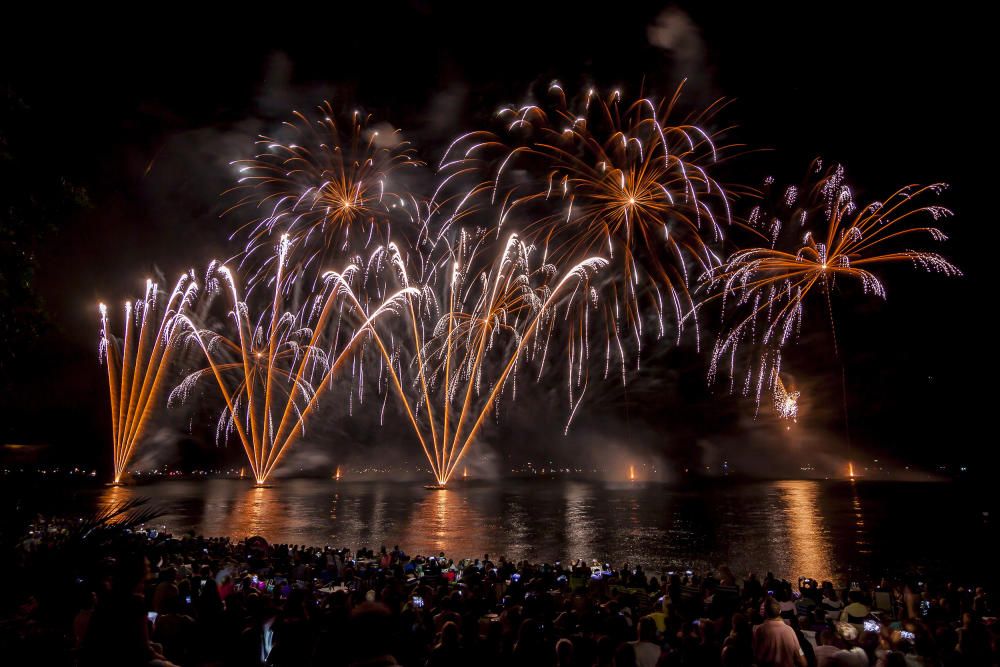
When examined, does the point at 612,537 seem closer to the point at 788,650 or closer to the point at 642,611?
the point at 642,611

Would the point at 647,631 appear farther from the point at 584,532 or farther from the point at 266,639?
the point at 584,532

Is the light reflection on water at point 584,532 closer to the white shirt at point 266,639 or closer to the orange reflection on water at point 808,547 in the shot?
the orange reflection on water at point 808,547

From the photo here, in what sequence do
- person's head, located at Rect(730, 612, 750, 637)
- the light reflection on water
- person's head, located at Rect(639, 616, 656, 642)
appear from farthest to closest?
the light reflection on water, person's head, located at Rect(639, 616, 656, 642), person's head, located at Rect(730, 612, 750, 637)

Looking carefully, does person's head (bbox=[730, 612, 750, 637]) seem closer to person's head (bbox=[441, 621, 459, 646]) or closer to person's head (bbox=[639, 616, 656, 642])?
person's head (bbox=[639, 616, 656, 642])

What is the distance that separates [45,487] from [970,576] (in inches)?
1441

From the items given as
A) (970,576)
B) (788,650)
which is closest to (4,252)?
(788,650)

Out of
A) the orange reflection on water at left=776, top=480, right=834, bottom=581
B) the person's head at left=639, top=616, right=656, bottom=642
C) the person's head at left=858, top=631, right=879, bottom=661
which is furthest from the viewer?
the orange reflection on water at left=776, top=480, right=834, bottom=581

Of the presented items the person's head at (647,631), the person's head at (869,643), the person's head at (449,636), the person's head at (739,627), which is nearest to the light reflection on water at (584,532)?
the person's head at (449,636)

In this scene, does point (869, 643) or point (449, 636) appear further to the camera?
point (869, 643)

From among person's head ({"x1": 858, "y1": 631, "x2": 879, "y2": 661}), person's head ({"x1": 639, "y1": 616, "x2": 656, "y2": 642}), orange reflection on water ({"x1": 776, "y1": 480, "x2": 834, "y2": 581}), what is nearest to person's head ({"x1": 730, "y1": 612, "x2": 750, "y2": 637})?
person's head ({"x1": 639, "y1": 616, "x2": 656, "y2": 642})

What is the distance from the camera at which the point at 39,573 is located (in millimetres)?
3758

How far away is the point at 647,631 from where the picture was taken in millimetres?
6574

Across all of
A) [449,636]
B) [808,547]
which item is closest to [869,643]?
[449,636]

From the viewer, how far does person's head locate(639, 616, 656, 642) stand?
6.56 meters
